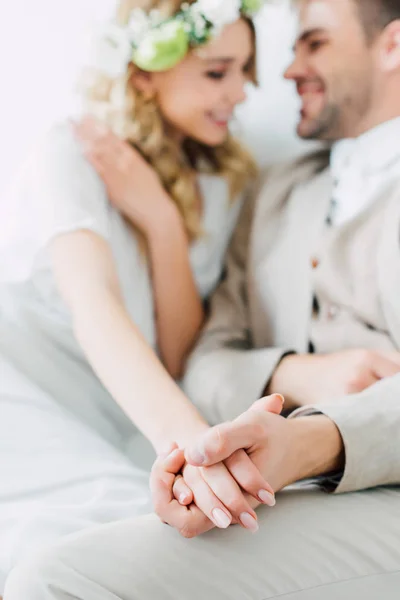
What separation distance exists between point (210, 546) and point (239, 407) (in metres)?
0.41

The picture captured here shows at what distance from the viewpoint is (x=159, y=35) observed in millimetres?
1215

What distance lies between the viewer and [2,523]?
0.88 m

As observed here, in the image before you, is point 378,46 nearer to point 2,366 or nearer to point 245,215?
point 245,215

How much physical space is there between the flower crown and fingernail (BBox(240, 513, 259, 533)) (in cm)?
78

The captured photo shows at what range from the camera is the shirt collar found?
48.1 inches

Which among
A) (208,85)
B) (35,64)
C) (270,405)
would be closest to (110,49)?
(208,85)

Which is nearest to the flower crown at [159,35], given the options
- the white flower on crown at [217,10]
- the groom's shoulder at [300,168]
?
the white flower on crown at [217,10]

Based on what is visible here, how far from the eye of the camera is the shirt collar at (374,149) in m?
1.22

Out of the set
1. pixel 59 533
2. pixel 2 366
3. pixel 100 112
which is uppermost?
pixel 100 112

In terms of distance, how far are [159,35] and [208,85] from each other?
0.12 metres

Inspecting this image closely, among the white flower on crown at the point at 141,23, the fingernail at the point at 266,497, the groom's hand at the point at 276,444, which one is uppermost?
the white flower on crown at the point at 141,23

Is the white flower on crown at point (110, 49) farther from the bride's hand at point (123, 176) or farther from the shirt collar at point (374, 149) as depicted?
the shirt collar at point (374, 149)

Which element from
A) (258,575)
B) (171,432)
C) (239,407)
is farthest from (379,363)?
(258,575)

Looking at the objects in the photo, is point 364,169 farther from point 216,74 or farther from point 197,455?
point 197,455
